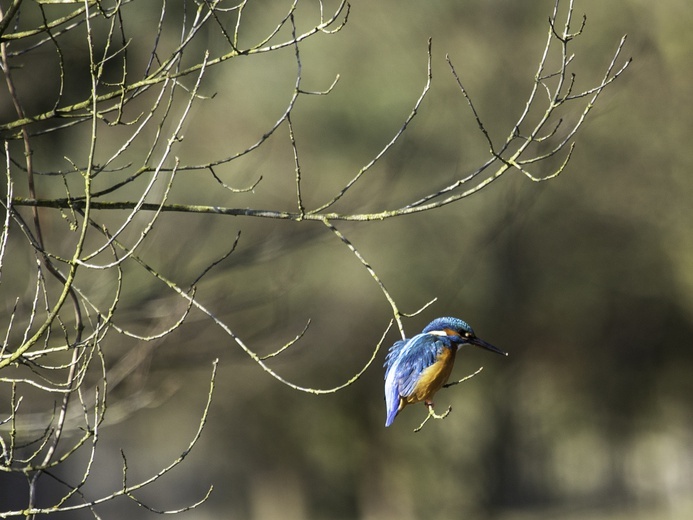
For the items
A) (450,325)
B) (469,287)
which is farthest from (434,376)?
(469,287)

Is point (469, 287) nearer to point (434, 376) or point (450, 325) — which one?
point (450, 325)

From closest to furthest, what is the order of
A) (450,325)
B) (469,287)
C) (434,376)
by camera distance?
(434,376), (450,325), (469,287)

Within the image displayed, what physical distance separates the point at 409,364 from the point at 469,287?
11648 mm

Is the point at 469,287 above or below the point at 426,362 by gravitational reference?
above

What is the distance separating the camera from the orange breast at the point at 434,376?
147 inches

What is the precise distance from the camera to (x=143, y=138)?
1024 centimetres

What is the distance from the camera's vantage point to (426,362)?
378 cm

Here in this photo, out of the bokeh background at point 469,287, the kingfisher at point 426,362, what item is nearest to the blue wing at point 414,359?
the kingfisher at point 426,362

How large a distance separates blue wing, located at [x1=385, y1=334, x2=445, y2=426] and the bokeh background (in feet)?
21.2

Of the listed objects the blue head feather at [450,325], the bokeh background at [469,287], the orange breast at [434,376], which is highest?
the bokeh background at [469,287]

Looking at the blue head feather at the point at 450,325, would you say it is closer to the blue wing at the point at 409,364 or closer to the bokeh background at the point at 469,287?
→ the blue wing at the point at 409,364

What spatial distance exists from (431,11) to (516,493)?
8.26m

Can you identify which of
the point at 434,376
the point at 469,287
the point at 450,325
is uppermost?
the point at 469,287

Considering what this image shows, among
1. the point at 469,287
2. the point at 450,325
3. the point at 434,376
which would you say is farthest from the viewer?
the point at 469,287
